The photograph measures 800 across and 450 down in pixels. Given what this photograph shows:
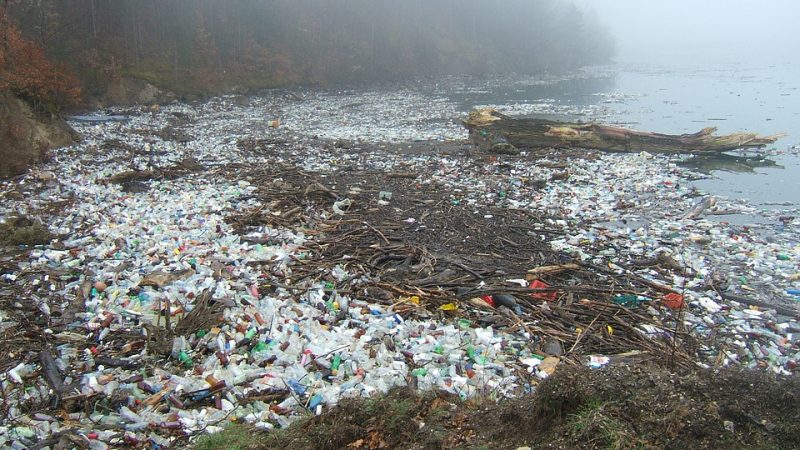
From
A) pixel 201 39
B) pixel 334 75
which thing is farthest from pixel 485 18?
pixel 201 39

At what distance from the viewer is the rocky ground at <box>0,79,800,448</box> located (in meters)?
3.55

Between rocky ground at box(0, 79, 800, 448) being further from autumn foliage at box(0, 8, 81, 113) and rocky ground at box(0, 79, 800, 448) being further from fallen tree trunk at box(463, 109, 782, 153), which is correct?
autumn foliage at box(0, 8, 81, 113)

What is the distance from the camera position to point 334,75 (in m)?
41.0

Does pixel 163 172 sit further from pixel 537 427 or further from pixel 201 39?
pixel 201 39

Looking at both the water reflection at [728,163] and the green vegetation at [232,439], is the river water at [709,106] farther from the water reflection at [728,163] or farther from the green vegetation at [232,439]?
the green vegetation at [232,439]

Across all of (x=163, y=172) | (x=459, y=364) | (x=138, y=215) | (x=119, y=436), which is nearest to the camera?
(x=119, y=436)

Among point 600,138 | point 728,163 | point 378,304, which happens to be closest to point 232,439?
point 378,304

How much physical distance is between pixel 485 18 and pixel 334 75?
3347 centimetres

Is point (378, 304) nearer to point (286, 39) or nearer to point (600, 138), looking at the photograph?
point (600, 138)

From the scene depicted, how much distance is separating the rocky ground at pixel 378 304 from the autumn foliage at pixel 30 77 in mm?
4288

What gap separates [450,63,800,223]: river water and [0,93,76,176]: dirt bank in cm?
1565

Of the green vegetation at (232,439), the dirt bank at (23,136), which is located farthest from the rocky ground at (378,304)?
the dirt bank at (23,136)

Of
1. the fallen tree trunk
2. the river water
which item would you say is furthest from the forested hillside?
the fallen tree trunk

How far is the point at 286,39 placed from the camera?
43.3 metres
